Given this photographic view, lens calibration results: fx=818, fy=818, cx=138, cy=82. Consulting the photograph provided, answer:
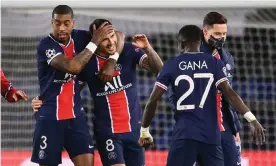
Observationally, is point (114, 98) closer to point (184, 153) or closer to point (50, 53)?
point (50, 53)

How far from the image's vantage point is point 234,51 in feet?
39.0

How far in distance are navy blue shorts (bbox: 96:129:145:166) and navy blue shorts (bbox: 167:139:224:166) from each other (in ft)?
2.18

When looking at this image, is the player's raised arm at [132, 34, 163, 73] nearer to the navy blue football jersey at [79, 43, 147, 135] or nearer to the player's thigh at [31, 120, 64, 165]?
the navy blue football jersey at [79, 43, 147, 135]

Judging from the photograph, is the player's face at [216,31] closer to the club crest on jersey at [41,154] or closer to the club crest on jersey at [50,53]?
the club crest on jersey at [50,53]

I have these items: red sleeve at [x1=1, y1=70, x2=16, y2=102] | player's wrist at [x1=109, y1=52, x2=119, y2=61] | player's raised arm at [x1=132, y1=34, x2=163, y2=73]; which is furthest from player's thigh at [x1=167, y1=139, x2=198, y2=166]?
red sleeve at [x1=1, y1=70, x2=16, y2=102]

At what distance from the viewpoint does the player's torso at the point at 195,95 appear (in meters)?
6.38

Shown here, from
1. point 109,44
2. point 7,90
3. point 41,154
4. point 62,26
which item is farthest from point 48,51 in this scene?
point 41,154

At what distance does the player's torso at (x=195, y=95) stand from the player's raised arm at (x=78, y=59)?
83 centimetres

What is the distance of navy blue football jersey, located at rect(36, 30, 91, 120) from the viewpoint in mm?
6992

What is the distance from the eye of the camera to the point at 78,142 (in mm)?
6977

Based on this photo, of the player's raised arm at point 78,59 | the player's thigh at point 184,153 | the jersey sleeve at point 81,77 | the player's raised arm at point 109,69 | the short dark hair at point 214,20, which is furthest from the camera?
the short dark hair at point 214,20

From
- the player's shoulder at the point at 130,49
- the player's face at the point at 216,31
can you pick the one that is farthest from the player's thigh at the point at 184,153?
the player's face at the point at 216,31

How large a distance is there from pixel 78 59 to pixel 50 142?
0.77 m

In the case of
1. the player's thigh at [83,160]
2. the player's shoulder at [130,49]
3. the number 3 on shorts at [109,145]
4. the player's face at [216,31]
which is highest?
the player's face at [216,31]
